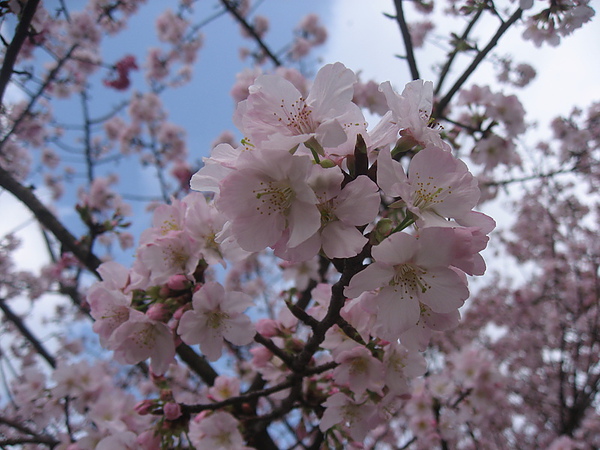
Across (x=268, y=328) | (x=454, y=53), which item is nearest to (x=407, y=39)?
(x=454, y=53)

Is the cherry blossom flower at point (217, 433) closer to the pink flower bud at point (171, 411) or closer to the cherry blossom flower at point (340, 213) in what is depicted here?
the pink flower bud at point (171, 411)

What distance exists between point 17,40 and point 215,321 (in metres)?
1.56

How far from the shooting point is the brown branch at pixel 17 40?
163cm

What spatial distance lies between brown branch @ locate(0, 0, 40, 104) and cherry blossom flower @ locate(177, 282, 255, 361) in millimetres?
1424

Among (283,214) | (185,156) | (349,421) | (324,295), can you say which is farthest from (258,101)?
(185,156)

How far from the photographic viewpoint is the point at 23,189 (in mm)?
2443

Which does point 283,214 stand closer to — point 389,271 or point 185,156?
point 389,271

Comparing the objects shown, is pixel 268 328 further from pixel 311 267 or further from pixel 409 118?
pixel 311 267

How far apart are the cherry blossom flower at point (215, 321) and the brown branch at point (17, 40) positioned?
1424mm

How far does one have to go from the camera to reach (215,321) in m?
1.35

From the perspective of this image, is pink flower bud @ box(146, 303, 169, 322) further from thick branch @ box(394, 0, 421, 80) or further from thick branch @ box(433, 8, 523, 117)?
thick branch @ box(394, 0, 421, 80)

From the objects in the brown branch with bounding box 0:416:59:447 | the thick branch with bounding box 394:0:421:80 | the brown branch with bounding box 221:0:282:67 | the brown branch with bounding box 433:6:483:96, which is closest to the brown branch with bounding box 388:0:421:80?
the thick branch with bounding box 394:0:421:80

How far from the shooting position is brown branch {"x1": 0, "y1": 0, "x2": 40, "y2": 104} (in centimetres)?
163

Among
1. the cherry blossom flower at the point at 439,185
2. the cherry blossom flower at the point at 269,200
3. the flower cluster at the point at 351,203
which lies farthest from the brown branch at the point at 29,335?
the cherry blossom flower at the point at 439,185
